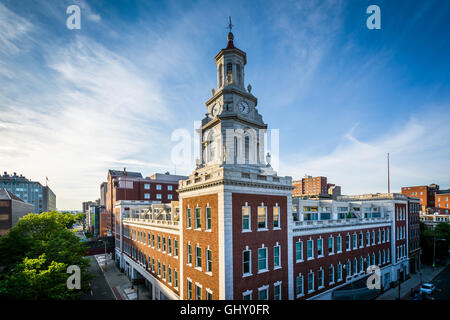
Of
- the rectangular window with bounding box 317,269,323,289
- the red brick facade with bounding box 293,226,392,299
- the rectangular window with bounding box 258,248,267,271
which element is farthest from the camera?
the rectangular window with bounding box 317,269,323,289

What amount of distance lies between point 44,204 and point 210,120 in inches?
7265

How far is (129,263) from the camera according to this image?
48.0 m

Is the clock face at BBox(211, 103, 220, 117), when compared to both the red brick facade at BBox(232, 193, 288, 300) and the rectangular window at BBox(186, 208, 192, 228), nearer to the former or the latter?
the rectangular window at BBox(186, 208, 192, 228)

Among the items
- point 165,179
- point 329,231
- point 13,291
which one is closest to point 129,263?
point 13,291

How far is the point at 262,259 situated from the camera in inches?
870

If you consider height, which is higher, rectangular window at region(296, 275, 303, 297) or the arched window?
the arched window

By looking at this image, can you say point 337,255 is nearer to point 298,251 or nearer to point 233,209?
point 298,251

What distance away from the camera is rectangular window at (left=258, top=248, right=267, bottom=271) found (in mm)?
21859

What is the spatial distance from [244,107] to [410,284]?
44.8m

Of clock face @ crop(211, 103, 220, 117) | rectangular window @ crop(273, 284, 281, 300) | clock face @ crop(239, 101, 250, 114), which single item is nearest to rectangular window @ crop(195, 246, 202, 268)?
rectangular window @ crop(273, 284, 281, 300)

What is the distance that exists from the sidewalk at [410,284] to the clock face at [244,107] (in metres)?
35.0

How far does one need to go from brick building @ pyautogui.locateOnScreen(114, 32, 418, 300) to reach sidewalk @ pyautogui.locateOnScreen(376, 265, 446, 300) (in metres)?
2.05

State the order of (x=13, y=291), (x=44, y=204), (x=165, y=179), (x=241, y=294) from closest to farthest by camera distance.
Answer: (x=241, y=294) → (x=13, y=291) → (x=165, y=179) → (x=44, y=204)
